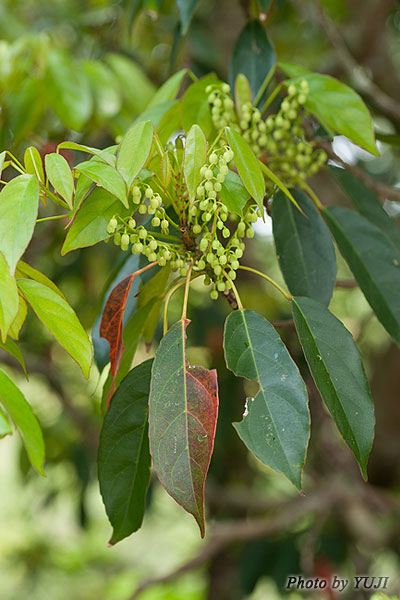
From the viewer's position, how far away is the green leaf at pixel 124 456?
1.84ft

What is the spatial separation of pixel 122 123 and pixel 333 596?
115cm

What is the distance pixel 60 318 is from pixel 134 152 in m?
0.15

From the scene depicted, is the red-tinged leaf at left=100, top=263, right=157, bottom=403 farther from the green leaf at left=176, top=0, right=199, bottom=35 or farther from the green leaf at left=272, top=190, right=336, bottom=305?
the green leaf at left=176, top=0, right=199, bottom=35

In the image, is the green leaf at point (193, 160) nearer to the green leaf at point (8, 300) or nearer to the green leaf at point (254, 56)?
the green leaf at point (8, 300)

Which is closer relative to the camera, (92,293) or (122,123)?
(122,123)

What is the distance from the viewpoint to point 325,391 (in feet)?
1.68

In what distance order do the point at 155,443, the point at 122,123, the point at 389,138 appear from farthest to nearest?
the point at 122,123 < the point at 389,138 < the point at 155,443

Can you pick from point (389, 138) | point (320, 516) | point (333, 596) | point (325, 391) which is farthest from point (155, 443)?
point (320, 516)

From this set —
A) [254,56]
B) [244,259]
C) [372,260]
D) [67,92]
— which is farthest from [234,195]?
[244,259]

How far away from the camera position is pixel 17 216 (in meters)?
0.43

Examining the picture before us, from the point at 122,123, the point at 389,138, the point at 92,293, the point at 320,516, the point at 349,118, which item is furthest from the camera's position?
the point at 92,293

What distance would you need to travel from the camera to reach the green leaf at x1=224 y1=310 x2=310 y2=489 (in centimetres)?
46

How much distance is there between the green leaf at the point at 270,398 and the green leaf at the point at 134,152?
0.53 ft

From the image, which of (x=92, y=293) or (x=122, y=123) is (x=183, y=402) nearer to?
(x=122, y=123)
